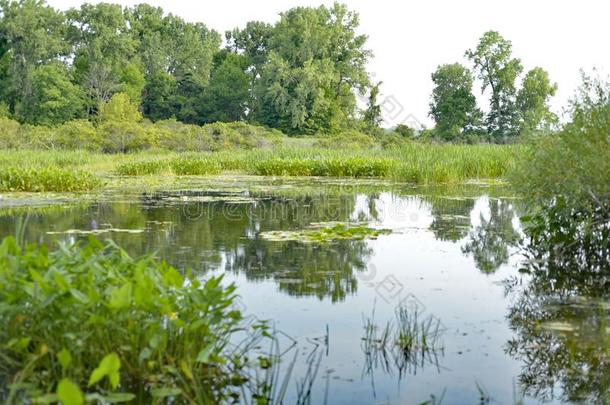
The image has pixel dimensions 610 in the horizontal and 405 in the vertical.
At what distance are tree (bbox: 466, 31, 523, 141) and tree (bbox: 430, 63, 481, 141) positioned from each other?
5.26 feet

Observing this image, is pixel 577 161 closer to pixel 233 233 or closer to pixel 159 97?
pixel 233 233

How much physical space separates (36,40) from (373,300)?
A: 5031 centimetres

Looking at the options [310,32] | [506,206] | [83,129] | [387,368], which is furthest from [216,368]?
[310,32]

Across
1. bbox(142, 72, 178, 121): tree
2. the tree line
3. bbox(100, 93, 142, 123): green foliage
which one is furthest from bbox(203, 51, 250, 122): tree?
bbox(100, 93, 142, 123): green foliage

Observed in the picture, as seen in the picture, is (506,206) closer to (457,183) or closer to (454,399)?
(457,183)

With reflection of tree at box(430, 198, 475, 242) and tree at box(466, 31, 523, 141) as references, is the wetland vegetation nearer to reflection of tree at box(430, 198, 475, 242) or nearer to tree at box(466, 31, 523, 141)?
reflection of tree at box(430, 198, 475, 242)

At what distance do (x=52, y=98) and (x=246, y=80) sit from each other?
49.6ft

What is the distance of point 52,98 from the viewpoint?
47.5 meters

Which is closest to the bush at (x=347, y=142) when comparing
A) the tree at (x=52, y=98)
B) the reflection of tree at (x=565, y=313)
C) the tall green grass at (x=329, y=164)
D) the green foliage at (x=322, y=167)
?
the tall green grass at (x=329, y=164)

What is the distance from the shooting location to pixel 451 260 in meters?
6.75

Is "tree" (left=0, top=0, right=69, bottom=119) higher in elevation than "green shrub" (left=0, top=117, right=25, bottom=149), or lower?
higher

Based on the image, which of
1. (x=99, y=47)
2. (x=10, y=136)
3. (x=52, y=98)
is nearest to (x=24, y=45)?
(x=99, y=47)

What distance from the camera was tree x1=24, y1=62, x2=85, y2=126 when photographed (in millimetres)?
47219

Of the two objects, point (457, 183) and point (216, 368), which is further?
point (457, 183)
